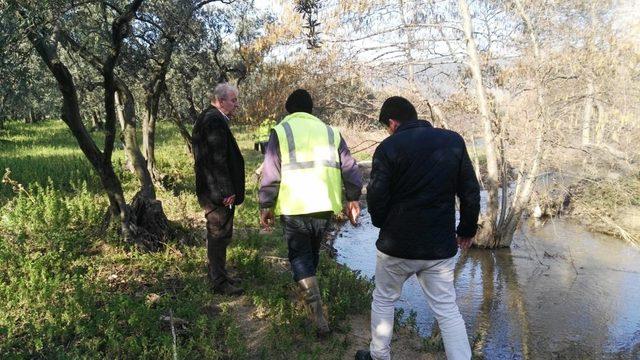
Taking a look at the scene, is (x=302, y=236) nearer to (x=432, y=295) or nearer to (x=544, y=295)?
(x=432, y=295)

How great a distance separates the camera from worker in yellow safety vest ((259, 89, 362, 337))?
4004mm

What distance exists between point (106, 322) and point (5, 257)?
202 centimetres

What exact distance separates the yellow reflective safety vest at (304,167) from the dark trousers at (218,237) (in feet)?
3.57

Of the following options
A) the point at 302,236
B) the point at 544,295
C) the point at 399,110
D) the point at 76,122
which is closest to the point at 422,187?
the point at 399,110

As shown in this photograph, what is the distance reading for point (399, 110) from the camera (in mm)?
3525

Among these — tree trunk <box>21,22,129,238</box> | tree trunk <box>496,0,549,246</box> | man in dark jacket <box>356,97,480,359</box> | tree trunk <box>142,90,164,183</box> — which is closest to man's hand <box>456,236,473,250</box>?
man in dark jacket <box>356,97,480,359</box>

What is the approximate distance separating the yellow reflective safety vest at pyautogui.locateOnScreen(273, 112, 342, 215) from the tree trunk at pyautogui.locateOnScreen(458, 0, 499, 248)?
24.5 ft

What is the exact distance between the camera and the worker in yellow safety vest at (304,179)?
400 cm

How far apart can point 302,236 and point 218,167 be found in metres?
1.22

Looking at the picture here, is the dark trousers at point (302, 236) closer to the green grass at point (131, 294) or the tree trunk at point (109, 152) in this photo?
the green grass at point (131, 294)

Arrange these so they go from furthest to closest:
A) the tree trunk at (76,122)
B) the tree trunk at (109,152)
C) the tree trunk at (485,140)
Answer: the tree trunk at (485,140), the tree trunk at (109,152), the tree trunk at (76,122)

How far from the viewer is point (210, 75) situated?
601 inches

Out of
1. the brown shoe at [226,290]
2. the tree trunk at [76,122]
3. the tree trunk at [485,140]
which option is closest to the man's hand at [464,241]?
the brown shoe at [226,290]

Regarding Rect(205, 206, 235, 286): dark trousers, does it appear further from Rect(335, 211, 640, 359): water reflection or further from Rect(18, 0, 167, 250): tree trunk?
Rect(335, 211, 640, 359): water reflection
